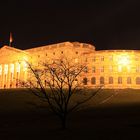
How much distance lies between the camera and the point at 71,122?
37.2 meters

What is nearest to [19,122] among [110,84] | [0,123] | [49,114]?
[0,123]

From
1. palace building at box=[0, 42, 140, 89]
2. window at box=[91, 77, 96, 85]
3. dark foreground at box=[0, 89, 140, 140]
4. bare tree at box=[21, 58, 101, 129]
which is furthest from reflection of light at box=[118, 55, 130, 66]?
dark foreground at box=[0, 89, 140, 140]

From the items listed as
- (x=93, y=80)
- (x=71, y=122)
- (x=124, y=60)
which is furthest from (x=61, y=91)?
(x=124, y=60)

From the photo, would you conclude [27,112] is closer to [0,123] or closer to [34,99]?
[0,123]

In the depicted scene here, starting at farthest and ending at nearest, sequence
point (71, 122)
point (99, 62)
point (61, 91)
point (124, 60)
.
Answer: point (99, 62), point (124, 60), point (71, 122), point (61, 91)

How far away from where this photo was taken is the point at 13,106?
53.1 m

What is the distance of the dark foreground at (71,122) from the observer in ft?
87.2

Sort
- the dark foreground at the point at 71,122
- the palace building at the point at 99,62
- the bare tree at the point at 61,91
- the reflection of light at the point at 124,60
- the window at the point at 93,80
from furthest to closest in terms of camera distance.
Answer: the window at the point at 93,80
the reflection of light at the point at 124,60
the palace building at the point at 99,62
the bare tree at the point at 61,91
the dark foreground at the point at 71,122

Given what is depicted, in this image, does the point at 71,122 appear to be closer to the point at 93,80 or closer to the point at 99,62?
the point at 93,80

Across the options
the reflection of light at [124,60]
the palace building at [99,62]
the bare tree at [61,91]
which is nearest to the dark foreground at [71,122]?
the bare tree at [61,91]

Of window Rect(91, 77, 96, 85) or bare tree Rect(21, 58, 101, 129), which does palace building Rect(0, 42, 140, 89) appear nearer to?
window Rect(91, 77, 96, 85)

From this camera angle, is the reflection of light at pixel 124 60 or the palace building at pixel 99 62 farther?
the reflection of light at pixel 124 60

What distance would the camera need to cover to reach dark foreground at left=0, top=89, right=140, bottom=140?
87.2 feet

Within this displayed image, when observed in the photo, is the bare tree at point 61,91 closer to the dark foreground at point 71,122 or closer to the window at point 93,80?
the dark foreground at point 71,122
